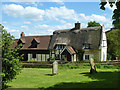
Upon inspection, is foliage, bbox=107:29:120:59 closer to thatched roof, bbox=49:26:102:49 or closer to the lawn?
thatched roof, bbox=49:26:102:49

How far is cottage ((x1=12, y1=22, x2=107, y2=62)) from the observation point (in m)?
33.8

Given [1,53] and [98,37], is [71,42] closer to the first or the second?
[98,37]

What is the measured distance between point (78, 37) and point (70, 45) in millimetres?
2690

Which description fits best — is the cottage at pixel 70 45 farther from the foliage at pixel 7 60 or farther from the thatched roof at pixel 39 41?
the foliage at pixel 7 60

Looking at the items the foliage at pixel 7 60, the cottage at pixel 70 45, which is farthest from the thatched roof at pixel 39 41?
the foliage at pixel 7 60

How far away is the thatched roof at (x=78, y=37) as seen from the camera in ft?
112

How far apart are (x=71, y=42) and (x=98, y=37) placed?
6.39m

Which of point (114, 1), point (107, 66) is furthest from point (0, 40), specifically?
point (107, 66)

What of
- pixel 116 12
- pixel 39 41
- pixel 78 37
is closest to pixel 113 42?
pixel 78 37

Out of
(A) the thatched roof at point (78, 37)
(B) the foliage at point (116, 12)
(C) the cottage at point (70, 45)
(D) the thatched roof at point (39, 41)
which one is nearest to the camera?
(B) the foliage at point (116, 12)

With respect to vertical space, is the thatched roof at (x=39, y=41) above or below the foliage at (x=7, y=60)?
above

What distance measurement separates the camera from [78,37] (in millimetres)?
36156

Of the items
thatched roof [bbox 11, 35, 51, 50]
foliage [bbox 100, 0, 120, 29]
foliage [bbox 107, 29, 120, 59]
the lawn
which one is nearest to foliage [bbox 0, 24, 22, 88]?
the lawn

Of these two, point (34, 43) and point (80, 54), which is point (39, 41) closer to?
point (34, 43)
